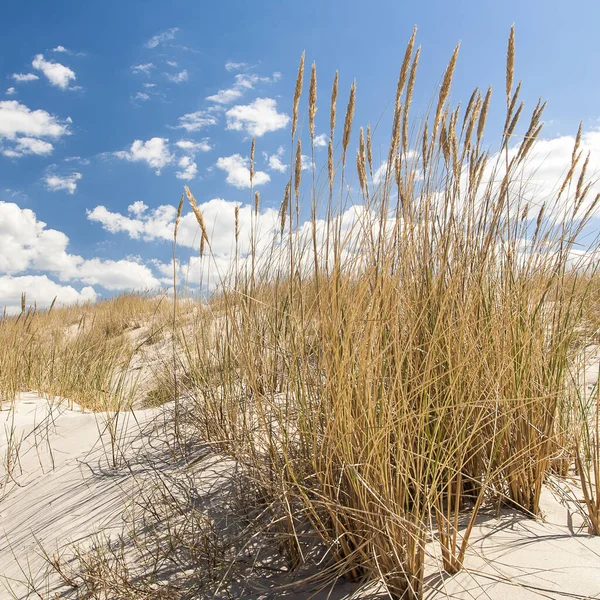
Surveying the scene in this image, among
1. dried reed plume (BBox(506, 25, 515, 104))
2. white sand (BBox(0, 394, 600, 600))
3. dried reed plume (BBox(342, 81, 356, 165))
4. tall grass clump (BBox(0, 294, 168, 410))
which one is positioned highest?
dried reed plume (BBox(506, 25, 515, 104))

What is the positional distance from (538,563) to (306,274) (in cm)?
149

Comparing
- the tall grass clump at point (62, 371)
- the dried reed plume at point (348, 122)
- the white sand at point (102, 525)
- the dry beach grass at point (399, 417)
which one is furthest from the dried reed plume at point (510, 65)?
the tall grass clump at point (62, 371)

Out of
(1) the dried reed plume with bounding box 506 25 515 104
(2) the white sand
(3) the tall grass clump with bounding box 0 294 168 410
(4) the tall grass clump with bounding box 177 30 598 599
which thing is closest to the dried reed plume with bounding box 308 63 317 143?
(4) the tall grass clump with bounding box 177 30 598 599

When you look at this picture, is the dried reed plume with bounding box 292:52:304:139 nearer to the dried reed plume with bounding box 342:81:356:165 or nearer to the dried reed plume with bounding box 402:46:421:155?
the dried reed plume with bounding box 342:81:356:165

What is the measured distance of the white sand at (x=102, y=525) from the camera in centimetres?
121

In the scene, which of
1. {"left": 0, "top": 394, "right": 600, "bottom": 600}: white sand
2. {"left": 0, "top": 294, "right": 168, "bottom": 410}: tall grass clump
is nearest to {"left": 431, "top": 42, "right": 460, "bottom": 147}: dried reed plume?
{"left": 0, "top": 394, "right": 600, "bottom": 600}: white sand

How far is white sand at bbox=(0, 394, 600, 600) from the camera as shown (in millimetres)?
1213

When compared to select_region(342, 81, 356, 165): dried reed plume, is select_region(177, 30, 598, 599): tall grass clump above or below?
below

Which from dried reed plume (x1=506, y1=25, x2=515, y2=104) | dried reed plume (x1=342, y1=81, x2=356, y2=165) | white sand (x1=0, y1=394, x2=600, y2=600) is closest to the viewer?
white sand (x1=0, y1=394, x2=600, y2=600)

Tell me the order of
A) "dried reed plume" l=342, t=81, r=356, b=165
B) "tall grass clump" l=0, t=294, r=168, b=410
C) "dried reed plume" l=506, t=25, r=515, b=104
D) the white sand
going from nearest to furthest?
the white sand, "dried reed plume" l=342, t=81, r=356, b=165, "dried reed plume" l=506, t=25, r=515, b=104, "tall grass clump" l=0, t=294, r=168, b=410

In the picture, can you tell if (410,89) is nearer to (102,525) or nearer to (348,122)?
(348,122)

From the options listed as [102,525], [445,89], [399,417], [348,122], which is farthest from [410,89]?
[102,525]

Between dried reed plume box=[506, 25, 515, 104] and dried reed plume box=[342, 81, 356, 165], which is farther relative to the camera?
dried reed plume box=[506, 25, 515, 104]

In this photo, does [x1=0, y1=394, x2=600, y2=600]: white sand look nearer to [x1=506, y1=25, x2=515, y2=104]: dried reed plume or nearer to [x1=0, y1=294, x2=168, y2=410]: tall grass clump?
[x1=0, y1=294, x2=168, y2=410]: tall grass clump
